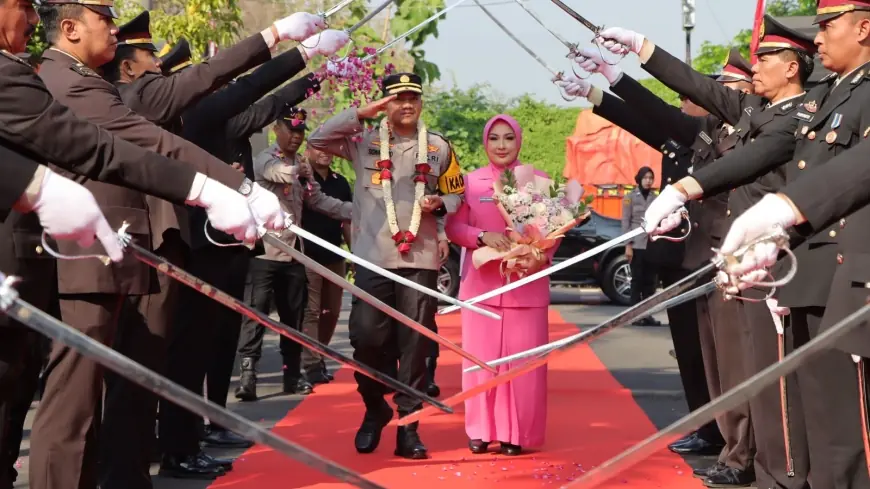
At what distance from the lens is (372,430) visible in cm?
698

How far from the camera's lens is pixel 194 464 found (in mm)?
6406

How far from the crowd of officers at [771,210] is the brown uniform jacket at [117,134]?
192 centimetres

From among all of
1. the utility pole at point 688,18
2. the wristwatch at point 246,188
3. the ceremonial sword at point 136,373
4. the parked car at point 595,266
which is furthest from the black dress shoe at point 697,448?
the utility pole at point 688,18

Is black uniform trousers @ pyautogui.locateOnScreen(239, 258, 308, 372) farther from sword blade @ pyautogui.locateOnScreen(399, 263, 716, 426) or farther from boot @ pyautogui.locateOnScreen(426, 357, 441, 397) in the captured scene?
sword blade @ pyautogui.locateOnScreen(399, 263, 716, 426)

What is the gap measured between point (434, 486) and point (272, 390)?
372cm

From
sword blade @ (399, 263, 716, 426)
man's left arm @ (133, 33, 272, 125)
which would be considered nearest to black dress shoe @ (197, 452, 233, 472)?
man's left arm @ (133, 33, 272, 125)

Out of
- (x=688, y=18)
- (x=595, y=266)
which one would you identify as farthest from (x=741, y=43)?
(x=595, y=266)

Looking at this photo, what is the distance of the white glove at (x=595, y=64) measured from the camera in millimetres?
6438

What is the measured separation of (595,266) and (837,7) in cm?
1434

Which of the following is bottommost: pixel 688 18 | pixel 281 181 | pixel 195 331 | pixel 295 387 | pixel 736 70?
pixel 295 387

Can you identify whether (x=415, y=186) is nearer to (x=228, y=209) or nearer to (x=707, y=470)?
(x=707, y=470)

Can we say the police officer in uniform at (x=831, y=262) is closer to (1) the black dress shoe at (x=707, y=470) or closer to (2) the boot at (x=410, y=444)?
(1) the black dress shoe at (x=707, y=470)

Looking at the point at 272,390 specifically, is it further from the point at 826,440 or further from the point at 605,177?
the point at 605,177

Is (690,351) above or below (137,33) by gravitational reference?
below
